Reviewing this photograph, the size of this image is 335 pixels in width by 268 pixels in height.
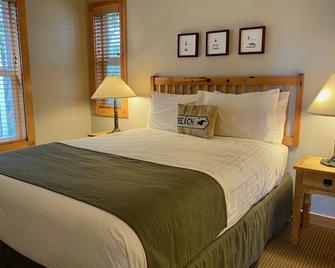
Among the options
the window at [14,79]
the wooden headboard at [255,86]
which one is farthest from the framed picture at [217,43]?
the window at [14,79]

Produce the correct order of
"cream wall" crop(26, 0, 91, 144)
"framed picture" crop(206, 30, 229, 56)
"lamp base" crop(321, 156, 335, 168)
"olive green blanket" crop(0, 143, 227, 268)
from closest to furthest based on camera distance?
"olive green blanket" crop(0, 143, 227, 268) → "lamp base" crop(321, 156, 335, 168) → "framed picture" crop(206, 30, 229, 56) → "cream wall" crop(26, 0, 91, 144)

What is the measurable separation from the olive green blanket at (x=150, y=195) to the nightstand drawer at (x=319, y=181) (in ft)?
3.02

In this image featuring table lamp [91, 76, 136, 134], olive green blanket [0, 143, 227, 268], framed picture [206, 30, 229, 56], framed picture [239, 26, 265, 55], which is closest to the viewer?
olive green blanket [0, 143, 227, 268]

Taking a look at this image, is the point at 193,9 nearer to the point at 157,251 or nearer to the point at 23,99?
the point at 23,99

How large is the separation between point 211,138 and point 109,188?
1400 millimetres

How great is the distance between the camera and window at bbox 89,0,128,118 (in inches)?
148

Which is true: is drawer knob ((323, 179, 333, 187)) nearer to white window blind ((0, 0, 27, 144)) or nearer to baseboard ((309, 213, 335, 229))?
baseboard ((309, 213, 335, 229))

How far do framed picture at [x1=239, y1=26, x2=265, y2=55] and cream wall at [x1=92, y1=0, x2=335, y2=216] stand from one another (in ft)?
0.18

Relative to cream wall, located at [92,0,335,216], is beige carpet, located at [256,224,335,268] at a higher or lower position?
lower

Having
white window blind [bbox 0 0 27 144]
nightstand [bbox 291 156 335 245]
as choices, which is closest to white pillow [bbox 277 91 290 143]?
nightstand [bbox 291 156 335 245]

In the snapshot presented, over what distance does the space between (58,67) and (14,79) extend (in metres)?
0.59

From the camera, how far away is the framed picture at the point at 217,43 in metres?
2.93

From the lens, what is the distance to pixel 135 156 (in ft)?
6.79

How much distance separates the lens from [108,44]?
390 centimetres
